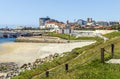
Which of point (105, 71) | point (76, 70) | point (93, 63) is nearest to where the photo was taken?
point (105, 71)

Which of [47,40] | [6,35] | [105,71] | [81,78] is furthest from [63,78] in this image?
[6,35]

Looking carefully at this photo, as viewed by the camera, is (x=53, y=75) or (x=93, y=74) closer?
(x=93, y=74)

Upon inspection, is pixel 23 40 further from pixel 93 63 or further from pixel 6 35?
pixel 93 63

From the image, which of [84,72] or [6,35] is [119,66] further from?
[6,35]

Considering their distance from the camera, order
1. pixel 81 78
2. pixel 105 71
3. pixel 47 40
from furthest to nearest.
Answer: pixel 47 40 → pixel 105 71 → pixel 81 78

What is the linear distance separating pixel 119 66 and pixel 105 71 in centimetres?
106

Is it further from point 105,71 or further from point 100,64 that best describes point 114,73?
point 100,64

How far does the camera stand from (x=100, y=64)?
1495 cm

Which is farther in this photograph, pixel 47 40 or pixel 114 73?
pixel 47 40

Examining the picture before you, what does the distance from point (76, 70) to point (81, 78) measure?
69.3 inches

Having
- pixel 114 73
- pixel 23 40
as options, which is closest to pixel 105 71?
pixel 114 73

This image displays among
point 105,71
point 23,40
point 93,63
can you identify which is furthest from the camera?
point 23,40

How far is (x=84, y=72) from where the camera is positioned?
13.5 metres

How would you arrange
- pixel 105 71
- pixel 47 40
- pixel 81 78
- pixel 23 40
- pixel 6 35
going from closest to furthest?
pixel 81 78, pixel 105 71, pixel 47 40, pixel 23 40, pixel 6 35
